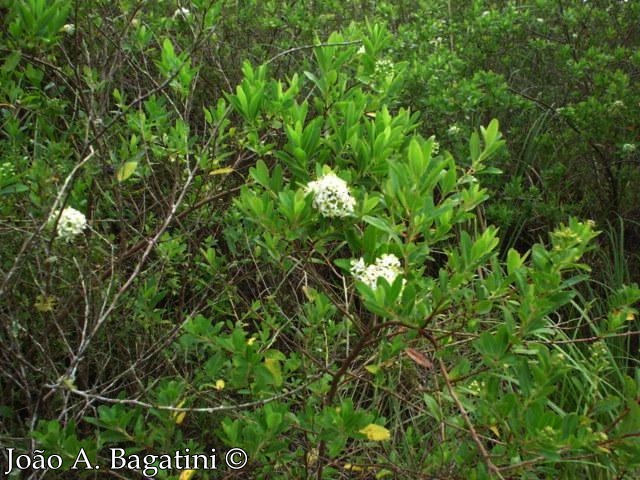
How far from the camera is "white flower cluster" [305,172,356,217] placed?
169 centimetres

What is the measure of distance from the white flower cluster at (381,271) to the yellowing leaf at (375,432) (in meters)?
0.41

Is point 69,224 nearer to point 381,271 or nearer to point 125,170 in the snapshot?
point 125,170

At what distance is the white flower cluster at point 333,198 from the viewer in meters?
1.69

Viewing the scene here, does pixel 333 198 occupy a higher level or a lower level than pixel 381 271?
higher

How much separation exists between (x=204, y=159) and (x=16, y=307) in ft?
2.44

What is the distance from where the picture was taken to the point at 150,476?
194cm

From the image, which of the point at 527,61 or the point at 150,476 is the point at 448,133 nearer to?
the point at 527,61

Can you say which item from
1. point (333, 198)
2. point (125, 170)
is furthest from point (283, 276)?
point (333, 198)

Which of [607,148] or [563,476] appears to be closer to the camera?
[563,476]

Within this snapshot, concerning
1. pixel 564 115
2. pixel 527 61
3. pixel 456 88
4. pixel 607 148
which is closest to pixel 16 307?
pixel 456 88

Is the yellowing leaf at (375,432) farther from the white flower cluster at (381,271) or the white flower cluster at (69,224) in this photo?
the white flower cluster at (69,224)

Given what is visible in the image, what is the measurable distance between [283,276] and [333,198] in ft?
3.36

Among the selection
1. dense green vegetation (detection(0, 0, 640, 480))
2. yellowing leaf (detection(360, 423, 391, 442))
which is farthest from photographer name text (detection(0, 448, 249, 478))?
yellowing leaf (detection(360, 423, 391, 442))

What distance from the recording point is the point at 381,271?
1607 millimetres
